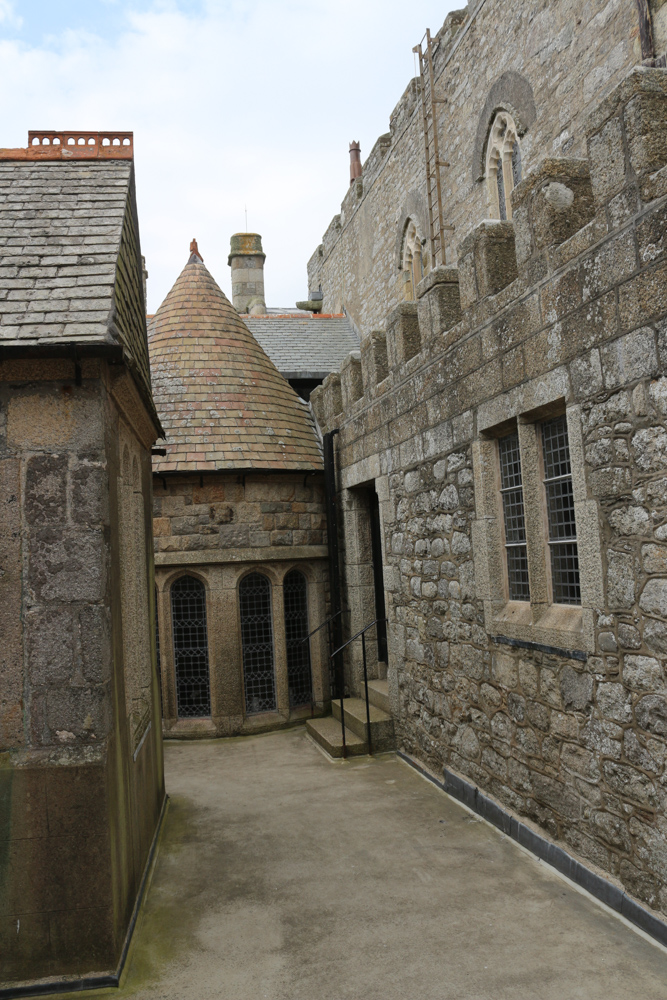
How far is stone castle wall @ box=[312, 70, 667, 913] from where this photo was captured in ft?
12.2

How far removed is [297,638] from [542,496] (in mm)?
5357

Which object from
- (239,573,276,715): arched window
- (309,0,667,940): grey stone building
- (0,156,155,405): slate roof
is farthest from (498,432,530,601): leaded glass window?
(239,573,276,715): arched window

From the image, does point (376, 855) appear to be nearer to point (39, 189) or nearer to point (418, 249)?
point (39, 189)

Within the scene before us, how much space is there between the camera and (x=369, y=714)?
305 inches

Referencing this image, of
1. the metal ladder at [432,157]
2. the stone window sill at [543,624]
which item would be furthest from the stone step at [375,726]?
the metal ladder at [432,157]

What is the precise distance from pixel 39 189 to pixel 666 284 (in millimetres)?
3975

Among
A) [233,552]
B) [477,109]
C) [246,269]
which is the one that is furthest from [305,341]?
[246,269]

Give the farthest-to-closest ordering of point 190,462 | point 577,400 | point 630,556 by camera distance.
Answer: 1. point 190,462
2. point 577,400
3. point 630,556

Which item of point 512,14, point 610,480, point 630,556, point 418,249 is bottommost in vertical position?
Result: point 630,556

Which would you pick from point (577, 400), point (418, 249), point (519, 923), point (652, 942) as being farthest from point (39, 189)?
point (418, 249)

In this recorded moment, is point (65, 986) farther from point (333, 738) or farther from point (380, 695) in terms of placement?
point (380, 695)

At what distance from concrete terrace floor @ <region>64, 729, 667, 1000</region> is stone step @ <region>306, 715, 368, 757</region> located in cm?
108

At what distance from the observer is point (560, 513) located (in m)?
4.75

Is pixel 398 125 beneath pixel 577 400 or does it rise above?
above
